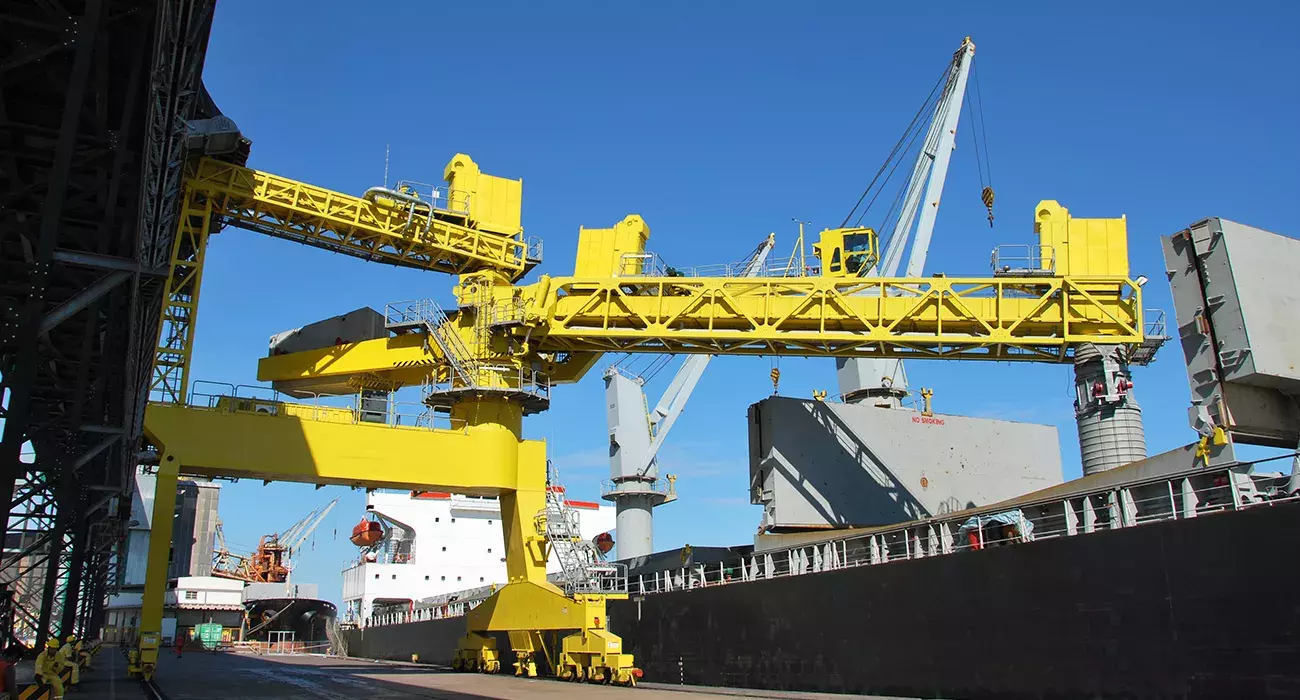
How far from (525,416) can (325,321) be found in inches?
260

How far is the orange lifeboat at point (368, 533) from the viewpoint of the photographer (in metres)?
46.5

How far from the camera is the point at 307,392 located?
26.8 m

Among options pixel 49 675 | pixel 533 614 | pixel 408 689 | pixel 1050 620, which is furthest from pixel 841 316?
pixel 49 675

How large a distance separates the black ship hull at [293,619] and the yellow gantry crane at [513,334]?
35.4m

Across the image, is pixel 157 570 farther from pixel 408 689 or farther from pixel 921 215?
pixel 921 215

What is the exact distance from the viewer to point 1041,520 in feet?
46.4

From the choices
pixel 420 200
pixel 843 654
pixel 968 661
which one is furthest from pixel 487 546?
pixel 968 661

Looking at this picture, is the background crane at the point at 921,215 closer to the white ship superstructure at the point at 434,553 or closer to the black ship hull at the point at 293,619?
the white ship superstructure at the point at 434,553

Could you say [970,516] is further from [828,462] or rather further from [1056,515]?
[828,462]

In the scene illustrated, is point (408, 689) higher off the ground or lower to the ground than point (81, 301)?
lower

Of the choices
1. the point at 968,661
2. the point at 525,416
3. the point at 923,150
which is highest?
the point at 923,150

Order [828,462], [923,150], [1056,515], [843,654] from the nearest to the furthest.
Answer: [1056,515]
[843,654]
[828,462]
[923,150]

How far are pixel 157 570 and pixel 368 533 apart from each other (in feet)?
84.9

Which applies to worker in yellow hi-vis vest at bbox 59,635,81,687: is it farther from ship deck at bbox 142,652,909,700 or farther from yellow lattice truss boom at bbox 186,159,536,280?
yellow lattice truss boom at bbox 186,159,536,280
